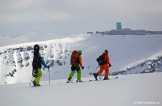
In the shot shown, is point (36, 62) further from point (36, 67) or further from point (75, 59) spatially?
point (75, 59)

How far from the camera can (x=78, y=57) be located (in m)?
19.7

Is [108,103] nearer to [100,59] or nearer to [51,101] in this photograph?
[51,101]

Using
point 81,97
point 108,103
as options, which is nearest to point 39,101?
point 81,97

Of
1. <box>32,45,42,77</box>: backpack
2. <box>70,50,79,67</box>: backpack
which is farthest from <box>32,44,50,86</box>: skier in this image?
<box>70,50,79,67</box>: backpack

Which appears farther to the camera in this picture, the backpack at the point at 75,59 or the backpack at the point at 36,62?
the backpack at the point at 75,59

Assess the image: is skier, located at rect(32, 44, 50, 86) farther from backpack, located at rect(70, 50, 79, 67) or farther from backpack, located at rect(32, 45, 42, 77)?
backpack, located at rect(70, 50, 79, 67)

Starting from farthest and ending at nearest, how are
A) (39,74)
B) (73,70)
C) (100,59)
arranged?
(100,59)
(73,70)
(39,74)

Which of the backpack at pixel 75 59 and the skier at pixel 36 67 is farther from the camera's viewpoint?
the backpack at pixel 75 59

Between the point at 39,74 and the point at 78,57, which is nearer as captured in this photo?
the point at 39,74

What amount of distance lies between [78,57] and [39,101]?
9501 millimetres

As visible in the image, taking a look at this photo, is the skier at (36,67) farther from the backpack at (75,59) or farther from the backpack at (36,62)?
the backpack at (75,59)

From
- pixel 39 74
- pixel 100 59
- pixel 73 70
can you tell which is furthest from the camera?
pixel 100 59

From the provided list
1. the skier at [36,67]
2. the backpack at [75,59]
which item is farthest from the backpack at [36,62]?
the backpack at [75,59]

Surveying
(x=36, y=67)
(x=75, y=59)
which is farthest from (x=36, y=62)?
(x=75, y=59)
